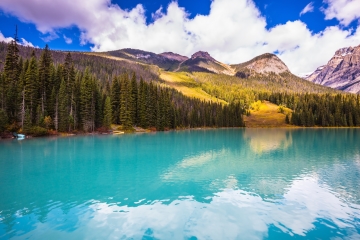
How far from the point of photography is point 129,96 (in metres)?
100

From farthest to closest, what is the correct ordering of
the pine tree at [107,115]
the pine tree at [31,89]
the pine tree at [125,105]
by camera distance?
the pine tree at [125,105], the pine tree at [107,115], the pine tree at [31,89]

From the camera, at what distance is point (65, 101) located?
254ft

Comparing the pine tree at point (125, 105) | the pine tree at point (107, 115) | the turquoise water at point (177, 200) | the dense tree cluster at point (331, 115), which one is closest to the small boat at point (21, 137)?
the pine tree at point (107, 115)

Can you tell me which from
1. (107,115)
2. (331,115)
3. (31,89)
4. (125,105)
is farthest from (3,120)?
(331,115)

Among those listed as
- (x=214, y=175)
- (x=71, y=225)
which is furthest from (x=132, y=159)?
(x=71, y=225)

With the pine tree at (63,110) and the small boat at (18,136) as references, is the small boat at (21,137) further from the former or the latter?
the pine tree at (63,110)

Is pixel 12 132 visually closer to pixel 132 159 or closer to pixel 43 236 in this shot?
pixel 132 159

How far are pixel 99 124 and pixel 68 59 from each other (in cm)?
2766

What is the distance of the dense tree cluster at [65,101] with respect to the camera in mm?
68562

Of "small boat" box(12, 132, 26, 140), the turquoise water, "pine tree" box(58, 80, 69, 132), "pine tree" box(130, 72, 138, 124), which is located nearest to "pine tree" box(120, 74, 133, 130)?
"pine tree" box(130, 72, 138, 124)

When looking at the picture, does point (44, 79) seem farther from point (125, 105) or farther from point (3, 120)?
point (125, 105)

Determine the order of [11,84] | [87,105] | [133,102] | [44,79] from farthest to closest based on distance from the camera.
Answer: [133,102]
[87,105]
[44,79]
[11,84]

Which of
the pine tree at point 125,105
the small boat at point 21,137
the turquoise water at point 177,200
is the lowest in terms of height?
the turquoise water at point 177,200

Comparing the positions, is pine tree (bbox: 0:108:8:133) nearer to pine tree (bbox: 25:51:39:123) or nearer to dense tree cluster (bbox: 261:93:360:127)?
pine tree (bbox: 25:51:39:123)
